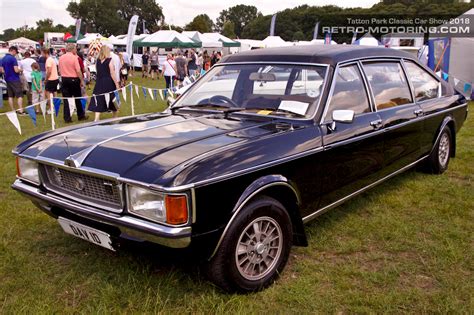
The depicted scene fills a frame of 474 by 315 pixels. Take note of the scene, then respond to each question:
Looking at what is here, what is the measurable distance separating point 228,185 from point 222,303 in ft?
2.68

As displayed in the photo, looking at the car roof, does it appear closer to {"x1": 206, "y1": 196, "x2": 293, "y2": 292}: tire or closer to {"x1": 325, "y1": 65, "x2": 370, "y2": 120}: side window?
{"x1": 325, "y1": 65, "x2": 370, "y2": 120}: side window

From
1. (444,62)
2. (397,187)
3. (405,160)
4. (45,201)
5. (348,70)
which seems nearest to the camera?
(45,201)

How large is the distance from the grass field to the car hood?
539 mm

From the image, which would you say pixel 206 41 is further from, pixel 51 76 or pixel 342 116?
pixel 342 116

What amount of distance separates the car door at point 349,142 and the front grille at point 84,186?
5.54 feet

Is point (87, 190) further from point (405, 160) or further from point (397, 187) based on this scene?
point (397, 187)

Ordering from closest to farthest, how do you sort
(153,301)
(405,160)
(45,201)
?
(153,301) < (45,201) < (405,160)

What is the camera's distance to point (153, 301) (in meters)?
2.95

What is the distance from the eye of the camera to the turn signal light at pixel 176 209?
2.50 meters

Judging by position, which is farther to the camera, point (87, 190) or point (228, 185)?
point (87, 190)

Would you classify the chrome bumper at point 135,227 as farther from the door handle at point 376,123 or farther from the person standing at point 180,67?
the person standing at point 180,67

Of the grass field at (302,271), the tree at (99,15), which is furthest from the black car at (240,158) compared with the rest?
the tree at (99,15)

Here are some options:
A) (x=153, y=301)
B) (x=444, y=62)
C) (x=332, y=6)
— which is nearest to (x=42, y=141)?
(x=153, y=301)

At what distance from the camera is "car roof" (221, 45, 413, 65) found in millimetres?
3949
